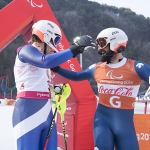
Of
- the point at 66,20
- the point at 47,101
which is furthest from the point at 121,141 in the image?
the point at 66,20

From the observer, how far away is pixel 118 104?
2.95m

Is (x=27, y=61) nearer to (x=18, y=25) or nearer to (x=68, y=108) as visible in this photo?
(x=18, y=25)

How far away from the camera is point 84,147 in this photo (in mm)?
4324

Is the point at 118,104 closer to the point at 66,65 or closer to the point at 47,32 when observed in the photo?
the point at 47,32

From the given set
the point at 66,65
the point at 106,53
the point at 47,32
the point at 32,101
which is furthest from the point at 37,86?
the point at 66,65

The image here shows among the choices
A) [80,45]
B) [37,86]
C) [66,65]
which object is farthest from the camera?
[66,65]

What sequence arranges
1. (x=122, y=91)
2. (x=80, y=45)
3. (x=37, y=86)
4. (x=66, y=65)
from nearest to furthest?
(x=80, y=45)
(x=37, y=86)
(x=122, y=91)
(x=66, y=65)

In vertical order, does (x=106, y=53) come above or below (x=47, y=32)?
below

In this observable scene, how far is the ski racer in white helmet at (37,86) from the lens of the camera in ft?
7.72

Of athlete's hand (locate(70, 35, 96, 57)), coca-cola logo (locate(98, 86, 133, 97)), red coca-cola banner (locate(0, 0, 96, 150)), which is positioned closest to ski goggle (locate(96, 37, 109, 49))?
coca-cola logo (locate(98, 86, 133, 97))

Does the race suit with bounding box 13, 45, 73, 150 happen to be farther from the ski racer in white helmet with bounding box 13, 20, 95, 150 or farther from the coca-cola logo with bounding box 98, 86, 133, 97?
the coca-cola logo with bounding box 98, 86, 133, 97

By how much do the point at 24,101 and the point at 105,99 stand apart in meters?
0.92

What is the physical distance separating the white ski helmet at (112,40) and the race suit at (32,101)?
707 mm

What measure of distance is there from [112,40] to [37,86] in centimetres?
95
